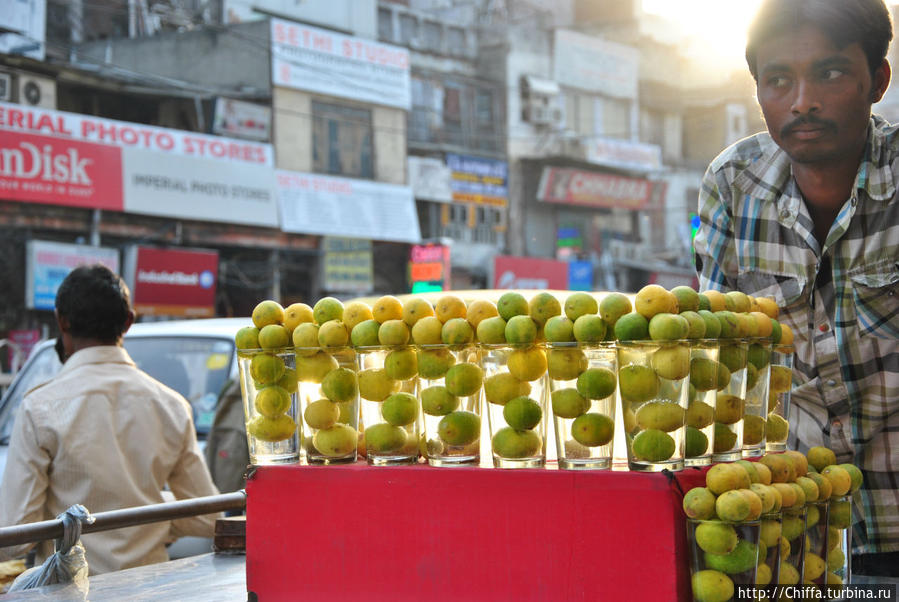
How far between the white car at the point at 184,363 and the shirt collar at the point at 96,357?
71.5 inches

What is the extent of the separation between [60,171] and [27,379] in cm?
1376

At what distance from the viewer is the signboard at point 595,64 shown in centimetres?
3225

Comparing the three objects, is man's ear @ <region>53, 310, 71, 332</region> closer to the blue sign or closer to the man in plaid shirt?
the man in plaid shirt

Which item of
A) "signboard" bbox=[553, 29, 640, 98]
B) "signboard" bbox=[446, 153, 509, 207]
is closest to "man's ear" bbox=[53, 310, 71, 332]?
"signboard" bbox=[446, 153, 509, 207]

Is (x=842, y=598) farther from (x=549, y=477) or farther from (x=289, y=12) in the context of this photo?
(x=289, y=12)

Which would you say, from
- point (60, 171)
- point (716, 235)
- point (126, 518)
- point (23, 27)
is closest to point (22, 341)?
point (60, 171)

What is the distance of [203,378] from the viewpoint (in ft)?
18.2

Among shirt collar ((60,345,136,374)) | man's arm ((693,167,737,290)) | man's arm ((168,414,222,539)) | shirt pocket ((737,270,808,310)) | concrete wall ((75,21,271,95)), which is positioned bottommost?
man's arm ((168,414,222,539))

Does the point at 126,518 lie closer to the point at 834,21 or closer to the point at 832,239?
the point at 832,239

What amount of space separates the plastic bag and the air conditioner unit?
17.7 metres

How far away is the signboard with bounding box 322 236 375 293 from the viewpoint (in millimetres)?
23719

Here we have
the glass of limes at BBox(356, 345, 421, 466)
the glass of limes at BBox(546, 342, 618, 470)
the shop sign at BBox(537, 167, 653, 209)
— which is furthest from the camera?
the shop sign at BBox(537, 167, 653, 209)

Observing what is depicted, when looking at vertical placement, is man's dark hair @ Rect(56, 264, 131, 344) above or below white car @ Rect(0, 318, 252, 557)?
above

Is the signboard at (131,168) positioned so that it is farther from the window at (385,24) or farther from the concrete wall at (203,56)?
the window at (385,24)
